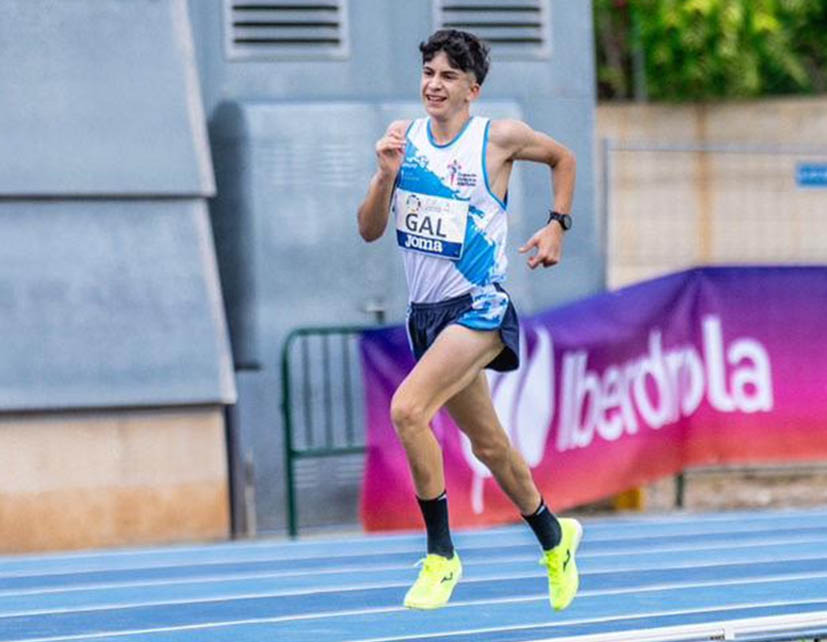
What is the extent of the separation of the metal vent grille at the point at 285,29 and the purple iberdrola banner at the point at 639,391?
2268mm

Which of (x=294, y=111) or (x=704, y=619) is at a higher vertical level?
(x=294, y=111)

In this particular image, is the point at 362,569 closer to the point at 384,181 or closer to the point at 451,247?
the point at 451,247

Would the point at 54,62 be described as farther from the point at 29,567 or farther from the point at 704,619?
the point at 704,619

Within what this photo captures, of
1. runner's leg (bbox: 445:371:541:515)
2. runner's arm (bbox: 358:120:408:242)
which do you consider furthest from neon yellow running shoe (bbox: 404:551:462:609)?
runner's arm (bbox: 358:120:408:242)

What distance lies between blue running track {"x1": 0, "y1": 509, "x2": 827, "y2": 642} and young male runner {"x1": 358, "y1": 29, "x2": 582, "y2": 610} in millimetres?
694

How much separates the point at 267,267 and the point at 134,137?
4.15 ft

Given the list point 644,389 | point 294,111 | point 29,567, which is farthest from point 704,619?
point 294,111

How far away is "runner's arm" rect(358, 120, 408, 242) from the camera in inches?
331

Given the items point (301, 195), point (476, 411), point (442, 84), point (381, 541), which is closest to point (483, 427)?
point (476, 411)

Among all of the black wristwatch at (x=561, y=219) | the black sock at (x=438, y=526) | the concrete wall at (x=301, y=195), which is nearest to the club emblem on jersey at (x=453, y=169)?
the black wristwatch at (x=561, y=219)

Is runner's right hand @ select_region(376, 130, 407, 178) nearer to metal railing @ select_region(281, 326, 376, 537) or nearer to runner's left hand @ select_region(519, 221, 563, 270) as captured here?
runner's left hand @ select_region(519, 221, 563, 270)

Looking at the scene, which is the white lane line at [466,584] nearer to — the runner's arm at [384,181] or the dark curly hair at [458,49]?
the runner's arm at [384,181]

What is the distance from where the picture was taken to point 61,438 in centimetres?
1384

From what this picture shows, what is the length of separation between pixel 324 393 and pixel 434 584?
6.02m
